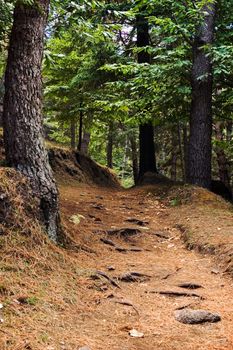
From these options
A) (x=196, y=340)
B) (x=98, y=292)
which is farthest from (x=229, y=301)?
(x=98, y=292)

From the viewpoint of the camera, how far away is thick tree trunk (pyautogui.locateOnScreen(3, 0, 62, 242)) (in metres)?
4.98

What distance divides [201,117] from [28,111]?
6245 mm

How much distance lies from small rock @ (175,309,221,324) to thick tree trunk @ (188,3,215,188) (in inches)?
272

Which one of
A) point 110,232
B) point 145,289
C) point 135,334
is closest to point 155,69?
point 110,232

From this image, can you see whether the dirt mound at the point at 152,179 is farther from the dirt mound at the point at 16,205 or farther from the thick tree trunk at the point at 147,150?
the dirt mound at the point at 16,205

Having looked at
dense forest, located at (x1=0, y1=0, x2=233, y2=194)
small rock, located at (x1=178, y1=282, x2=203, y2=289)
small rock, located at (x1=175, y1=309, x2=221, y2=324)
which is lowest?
small rock, located at (x1=178, y1=282, x2=203, y2=289)

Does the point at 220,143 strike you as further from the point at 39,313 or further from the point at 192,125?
the point at 39,313

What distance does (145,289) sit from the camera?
4.51 meters

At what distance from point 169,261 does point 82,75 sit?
8763mm

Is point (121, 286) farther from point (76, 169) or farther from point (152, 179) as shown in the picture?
point (76, 169)

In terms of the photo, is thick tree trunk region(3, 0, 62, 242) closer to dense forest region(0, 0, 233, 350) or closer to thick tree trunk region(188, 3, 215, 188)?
dense forest region(0, 0, 233, 350)

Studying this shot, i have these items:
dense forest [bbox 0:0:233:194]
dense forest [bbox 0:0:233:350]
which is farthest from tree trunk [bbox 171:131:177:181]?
dense forest [bbox 0:0:233:350]

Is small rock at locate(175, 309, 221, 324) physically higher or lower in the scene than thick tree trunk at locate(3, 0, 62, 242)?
lower

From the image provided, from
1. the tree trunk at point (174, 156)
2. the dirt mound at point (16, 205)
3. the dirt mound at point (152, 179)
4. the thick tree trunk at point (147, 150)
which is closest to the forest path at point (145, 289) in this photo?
the dirt mound at point (16, 205)
